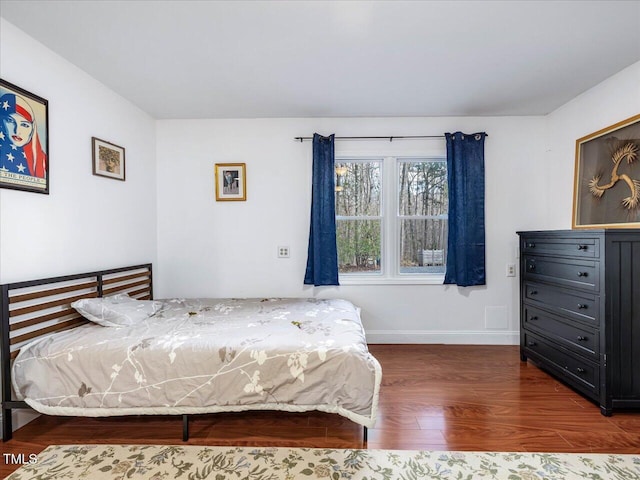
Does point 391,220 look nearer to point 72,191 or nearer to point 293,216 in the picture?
point 293,216

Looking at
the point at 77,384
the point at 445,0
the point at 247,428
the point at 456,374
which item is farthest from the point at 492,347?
the point at 77,384

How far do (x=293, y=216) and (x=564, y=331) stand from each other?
8.59 ft

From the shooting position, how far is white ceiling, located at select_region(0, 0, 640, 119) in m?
1.83

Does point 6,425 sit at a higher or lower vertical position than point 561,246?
lower

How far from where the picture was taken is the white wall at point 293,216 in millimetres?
3490

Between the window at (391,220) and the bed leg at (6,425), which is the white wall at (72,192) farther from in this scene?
the window at (391,220)

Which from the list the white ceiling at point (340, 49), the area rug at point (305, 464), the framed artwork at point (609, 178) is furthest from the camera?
the framed artwork at point (609, 178)

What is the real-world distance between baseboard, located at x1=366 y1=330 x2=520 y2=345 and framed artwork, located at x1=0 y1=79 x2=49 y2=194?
3.17 meters

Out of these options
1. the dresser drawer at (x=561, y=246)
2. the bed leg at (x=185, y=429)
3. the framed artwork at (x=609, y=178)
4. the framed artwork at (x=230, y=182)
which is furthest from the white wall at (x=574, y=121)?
the bed leg at (x=185, y=429)

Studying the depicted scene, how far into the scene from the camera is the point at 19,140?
2.03 meters

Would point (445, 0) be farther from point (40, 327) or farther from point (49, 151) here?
point (40, 327)

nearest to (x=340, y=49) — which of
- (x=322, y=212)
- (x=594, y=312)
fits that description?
(x=322, y=212)

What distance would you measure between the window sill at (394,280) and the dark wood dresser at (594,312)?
3.29ft

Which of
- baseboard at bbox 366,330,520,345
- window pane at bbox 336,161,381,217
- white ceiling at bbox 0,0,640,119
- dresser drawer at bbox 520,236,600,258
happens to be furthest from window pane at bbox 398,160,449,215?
baseboard at bbox 366,330,520,345
